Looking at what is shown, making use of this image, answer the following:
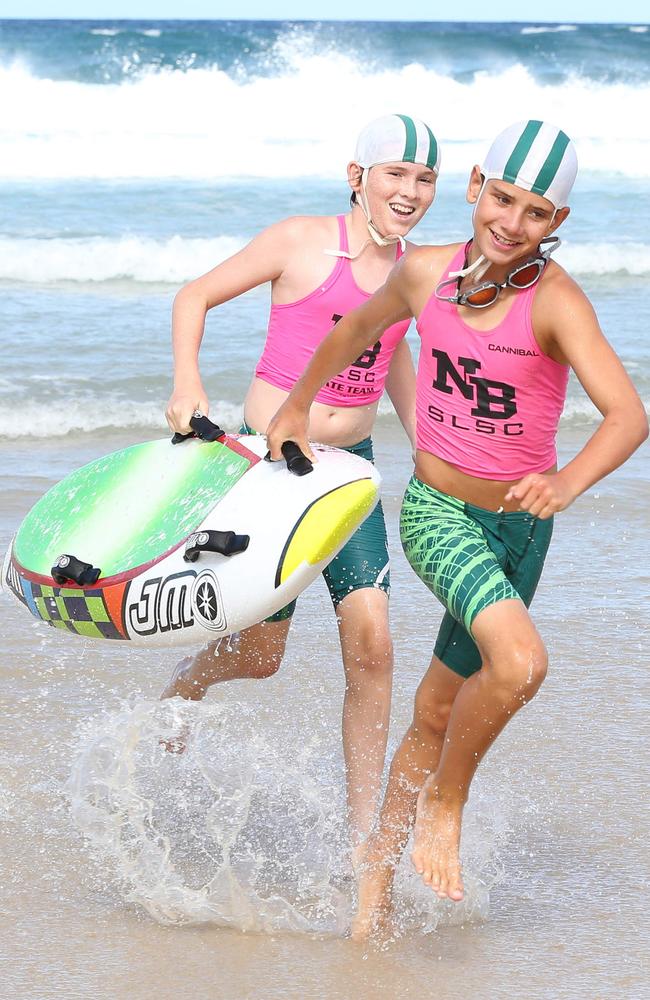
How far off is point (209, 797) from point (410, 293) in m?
1.68

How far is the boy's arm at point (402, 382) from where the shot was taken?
4.04 metres

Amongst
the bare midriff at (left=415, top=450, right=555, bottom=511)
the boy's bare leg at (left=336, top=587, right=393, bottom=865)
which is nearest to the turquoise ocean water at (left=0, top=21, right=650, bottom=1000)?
the boy's bare leg at (left=336, top=587, right=393, bottom=865)

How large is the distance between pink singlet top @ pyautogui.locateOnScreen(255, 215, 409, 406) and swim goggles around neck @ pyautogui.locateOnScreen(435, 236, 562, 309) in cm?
71

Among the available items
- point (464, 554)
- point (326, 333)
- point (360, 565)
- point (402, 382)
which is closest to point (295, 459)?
point (360, 565)

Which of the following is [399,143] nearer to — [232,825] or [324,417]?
[324,417]

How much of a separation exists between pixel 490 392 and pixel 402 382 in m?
0.98

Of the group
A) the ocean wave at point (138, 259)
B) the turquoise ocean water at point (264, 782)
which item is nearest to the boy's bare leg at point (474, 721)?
the turquoise ocean water at point (264, 782)

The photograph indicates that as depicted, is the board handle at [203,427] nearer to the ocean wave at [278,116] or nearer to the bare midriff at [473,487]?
the bare midriff at [473,487]

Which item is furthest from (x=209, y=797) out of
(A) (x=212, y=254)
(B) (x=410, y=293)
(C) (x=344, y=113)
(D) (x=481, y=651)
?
(C) (x=344, y=113)

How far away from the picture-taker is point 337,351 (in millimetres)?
3385

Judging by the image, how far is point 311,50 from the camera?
122 ft

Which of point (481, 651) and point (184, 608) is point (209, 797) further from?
point (481, 651)

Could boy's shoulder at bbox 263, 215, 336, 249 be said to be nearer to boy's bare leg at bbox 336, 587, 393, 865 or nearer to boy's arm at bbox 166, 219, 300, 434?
boy's arm at bbox 166, 219, 300, 434

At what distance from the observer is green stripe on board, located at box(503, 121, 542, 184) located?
2945 mm
